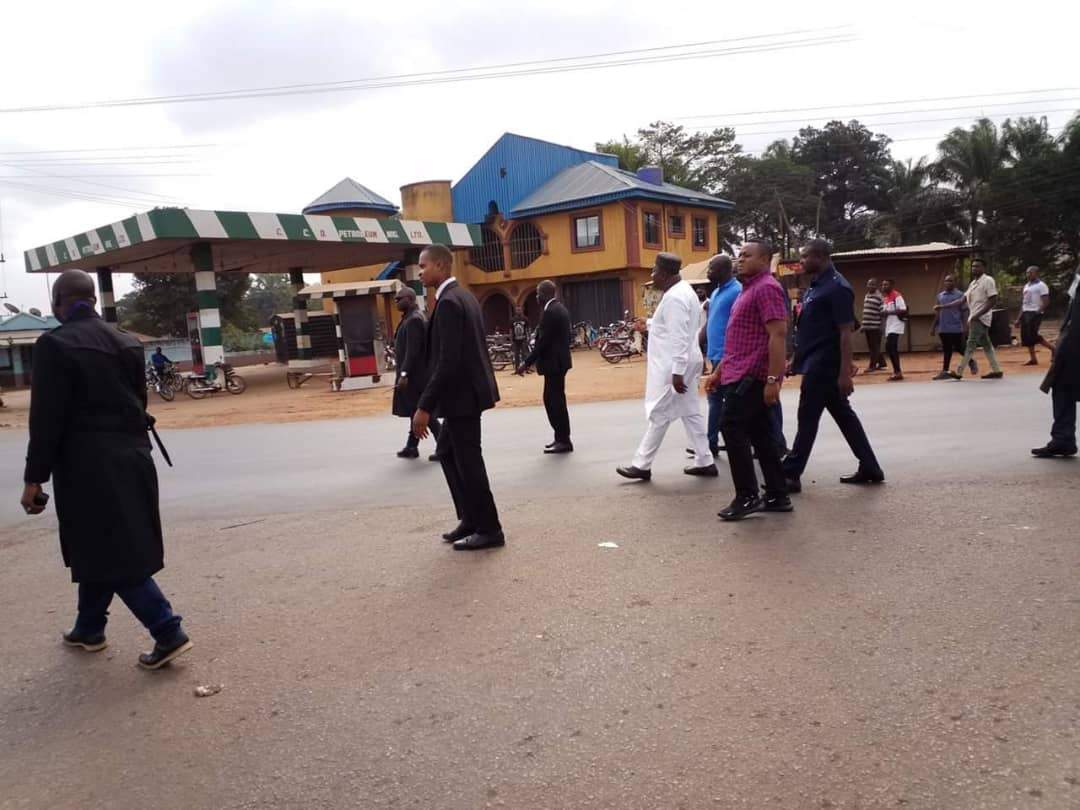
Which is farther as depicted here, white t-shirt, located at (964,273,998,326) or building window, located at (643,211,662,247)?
building window, located at (643,211,662,247)

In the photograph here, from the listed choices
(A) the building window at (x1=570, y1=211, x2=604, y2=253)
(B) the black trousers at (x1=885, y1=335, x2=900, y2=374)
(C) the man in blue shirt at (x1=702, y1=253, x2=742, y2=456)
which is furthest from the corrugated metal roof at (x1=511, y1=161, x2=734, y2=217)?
(C) the man in blue shirt at (x1=702, y1=253, x2=742, y2=456)

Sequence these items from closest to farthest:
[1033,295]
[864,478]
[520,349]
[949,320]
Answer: [864,478] < [949,320] < [1033,295] < [520,349]

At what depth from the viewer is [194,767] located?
283 cm

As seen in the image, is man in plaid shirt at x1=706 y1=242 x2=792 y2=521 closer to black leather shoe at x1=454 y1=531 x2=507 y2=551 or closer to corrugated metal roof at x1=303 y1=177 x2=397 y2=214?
black leather shoe at x1=454 y1=531 x2=507 y2=551

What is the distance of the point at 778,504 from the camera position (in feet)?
18.1

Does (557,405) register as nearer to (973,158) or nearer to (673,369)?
(673,369)

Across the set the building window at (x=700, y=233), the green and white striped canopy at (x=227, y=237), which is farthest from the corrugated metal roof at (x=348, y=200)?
the building window at (x=700, y=233)

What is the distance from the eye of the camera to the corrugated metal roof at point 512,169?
35.8 meters

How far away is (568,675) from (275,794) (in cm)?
118

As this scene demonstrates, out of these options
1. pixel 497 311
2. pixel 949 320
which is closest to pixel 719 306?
pixel 949 320

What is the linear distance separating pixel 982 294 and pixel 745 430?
8.84 meters

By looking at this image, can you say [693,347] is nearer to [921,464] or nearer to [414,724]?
[921,464]

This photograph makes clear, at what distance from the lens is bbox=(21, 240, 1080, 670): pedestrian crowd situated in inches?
139

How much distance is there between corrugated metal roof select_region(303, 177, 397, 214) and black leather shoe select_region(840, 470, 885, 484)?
102 ft
